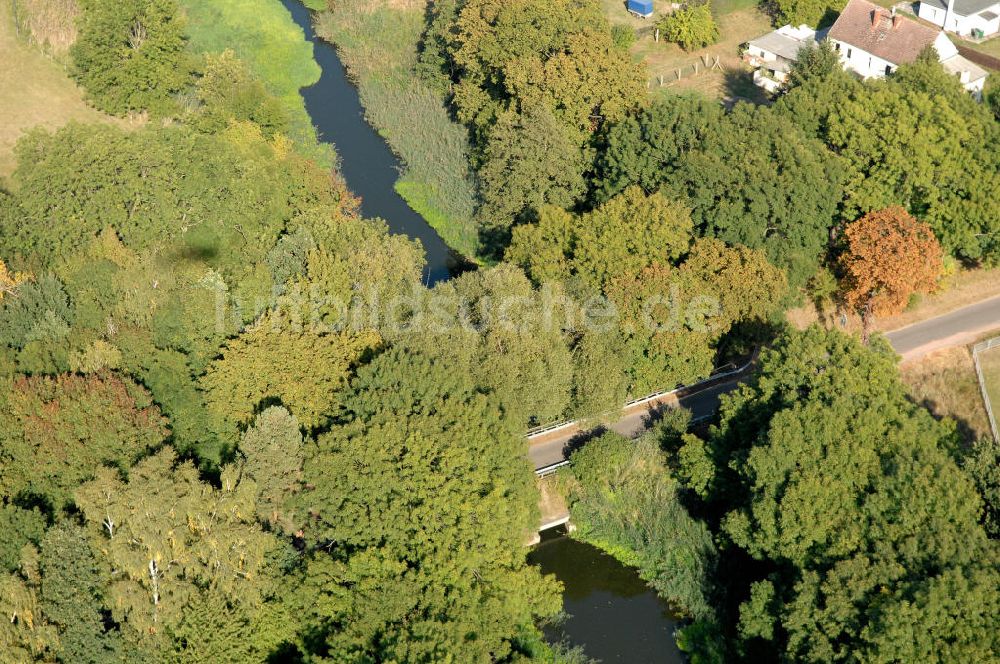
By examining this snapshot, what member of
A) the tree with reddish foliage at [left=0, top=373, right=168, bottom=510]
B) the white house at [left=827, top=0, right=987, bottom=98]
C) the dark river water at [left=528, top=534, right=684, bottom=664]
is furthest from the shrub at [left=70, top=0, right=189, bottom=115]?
the white house at [left=827, top=0, right=987, bottom=98]

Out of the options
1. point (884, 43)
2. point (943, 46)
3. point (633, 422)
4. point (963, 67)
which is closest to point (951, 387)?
point (633, 422)

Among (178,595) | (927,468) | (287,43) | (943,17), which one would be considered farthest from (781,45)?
(178,595)

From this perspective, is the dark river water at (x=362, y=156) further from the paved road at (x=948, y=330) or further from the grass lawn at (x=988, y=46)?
the grass lawn at (x=988, y=46)

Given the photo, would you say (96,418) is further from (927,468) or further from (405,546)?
(927,468)

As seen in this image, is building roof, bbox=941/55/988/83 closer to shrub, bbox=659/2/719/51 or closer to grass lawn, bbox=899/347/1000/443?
shrub, bbox=659/2/719/51

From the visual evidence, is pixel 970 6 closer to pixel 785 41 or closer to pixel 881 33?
pixel 881 33

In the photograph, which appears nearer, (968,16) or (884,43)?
(884,43)

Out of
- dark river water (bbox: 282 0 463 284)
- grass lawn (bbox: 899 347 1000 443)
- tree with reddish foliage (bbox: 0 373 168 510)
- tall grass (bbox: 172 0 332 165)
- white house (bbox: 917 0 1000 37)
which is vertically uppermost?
white house (bbox: 917 0 1000 37)
